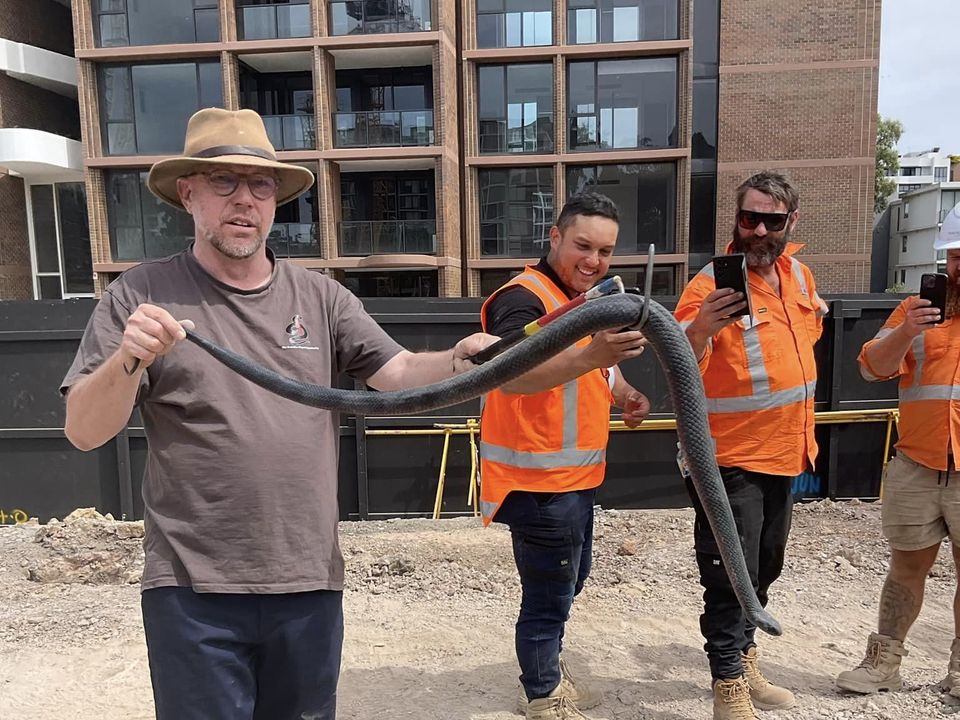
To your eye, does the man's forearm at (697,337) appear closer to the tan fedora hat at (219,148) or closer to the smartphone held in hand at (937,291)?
the smartphone held in hand at (937,291)

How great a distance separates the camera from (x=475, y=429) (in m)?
6.51

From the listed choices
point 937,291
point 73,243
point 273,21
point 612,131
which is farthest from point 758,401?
point 73,243

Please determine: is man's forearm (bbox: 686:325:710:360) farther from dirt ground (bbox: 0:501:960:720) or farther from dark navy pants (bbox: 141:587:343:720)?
dirt ground (bbox: 0:501:960:720)

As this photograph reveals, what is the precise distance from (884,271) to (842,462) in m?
46.5

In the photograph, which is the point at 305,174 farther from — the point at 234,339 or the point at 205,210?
the point at 234,339

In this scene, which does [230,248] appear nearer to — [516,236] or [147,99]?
[516,236]

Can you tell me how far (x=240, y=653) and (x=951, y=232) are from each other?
138 inches

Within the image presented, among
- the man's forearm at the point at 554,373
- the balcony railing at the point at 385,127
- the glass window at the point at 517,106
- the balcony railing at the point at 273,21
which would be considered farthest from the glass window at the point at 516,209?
the man's forearm at the point at 554,373

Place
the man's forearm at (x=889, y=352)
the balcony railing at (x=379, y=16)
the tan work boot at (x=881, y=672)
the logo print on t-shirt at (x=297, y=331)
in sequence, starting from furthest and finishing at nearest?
1. the balcony railing at (x=379, y=16)
2. the tan work boot at (x=881, y=672)
3. the man's forearm at (x=889, y=352)
4. the logo print on t-shirt at (x=297, y=331)

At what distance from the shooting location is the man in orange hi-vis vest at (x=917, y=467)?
309cm

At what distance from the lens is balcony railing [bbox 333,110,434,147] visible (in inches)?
810

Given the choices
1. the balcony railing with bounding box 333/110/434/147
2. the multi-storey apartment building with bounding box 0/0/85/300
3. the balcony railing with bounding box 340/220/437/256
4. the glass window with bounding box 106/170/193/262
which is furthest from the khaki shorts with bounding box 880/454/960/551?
the multi-storey apartment building with bounding box 0/0/85/300

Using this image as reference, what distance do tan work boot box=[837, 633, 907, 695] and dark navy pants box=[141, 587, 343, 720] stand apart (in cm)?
276

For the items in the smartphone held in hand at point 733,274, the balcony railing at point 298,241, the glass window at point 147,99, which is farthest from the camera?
the balcony railing at point 298,241
